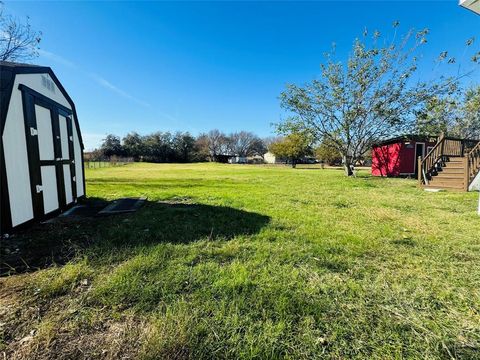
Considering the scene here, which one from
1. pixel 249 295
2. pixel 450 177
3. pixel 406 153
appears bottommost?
pixel 249 295

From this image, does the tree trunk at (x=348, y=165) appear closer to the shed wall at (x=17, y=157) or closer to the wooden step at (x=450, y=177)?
the wooden step at (x=450, y=177)

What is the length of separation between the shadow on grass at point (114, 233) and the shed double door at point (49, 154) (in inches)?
25.8

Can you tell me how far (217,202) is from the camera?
676 centimetres

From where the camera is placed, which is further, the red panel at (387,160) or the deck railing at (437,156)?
the red panel at (387,160)

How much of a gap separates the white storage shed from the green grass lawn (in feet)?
2.19

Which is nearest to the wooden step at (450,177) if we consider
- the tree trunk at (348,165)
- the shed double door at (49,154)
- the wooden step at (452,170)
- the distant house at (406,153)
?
the wooden step at (452,170)

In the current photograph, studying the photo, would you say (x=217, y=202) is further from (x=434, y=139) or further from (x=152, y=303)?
(x=434, y=139)

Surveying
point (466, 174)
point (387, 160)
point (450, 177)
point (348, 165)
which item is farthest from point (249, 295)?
point (387, 160)

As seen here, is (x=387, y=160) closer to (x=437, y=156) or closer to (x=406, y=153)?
(x=406, y=153)

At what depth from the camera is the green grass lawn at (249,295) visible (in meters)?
1.60

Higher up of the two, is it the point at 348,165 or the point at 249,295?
the point at 348,165

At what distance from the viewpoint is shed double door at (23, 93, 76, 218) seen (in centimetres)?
427

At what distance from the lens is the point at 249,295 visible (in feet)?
7.08

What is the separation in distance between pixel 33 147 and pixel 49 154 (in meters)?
0.69
